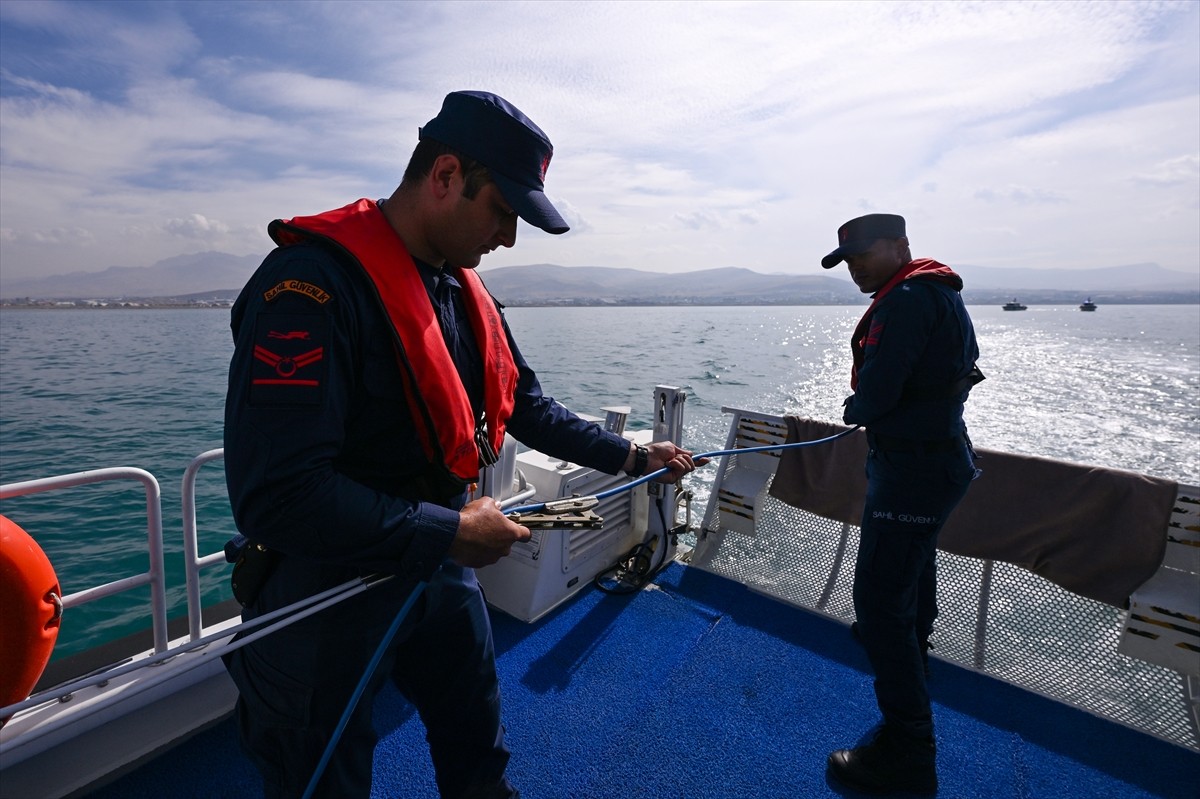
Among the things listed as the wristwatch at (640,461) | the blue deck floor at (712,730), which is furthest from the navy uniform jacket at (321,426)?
the blue deck floor at (712,730)

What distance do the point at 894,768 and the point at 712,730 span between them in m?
0.72

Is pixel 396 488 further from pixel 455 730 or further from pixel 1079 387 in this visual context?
pixel 1079 387

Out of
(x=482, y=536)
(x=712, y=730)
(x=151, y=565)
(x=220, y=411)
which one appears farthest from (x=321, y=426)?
(x=220, y=411)

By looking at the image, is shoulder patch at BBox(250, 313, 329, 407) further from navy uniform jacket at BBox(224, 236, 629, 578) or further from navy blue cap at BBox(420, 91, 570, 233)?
navy blue cap at BBox(420, 91, 570, 233)

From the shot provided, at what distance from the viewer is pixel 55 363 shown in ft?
93.1

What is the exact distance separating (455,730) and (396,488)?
2.53ft

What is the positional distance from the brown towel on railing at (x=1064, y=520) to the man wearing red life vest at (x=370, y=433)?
9.46ft

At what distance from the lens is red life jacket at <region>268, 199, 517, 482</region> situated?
4.58ft

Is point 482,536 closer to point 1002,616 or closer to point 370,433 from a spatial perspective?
point 370,433

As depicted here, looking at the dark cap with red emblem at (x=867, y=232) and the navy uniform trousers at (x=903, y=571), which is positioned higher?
the dark cap with red emblem at (x=867, y=232)

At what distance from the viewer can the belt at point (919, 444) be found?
2.45 m

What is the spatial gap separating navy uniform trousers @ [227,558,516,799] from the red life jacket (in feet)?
1.25

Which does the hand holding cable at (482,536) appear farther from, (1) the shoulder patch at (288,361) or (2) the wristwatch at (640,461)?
(2) the wristwatch at (640,461)

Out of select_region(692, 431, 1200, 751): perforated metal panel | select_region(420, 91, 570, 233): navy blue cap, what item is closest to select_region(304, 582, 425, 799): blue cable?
select_region(420, 91, 570, 233): navy blue cap
